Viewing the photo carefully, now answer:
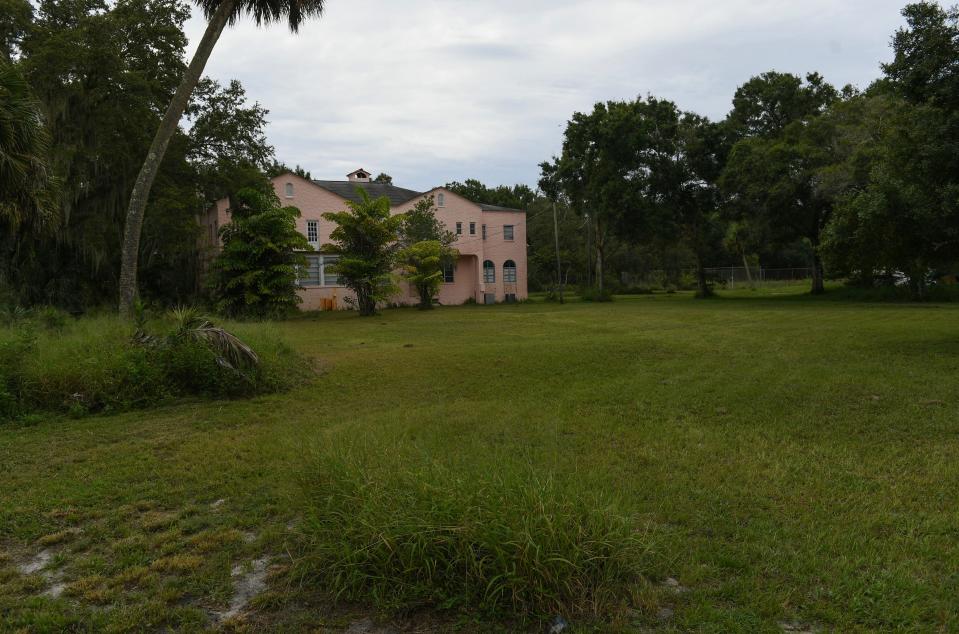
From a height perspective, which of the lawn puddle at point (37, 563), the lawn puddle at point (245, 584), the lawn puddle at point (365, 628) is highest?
the lawn puddle at point (37, 563)

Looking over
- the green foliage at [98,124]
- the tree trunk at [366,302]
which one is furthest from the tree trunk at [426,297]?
the green foliage at [98,124]

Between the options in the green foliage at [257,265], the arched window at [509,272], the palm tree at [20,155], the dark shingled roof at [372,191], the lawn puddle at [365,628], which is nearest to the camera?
the lawn puddle at [365,628]

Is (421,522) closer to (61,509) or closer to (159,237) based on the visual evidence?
(61,509)

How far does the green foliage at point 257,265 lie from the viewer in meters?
23.0

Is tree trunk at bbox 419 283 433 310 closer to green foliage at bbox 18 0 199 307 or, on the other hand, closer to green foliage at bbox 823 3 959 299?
green foliage at bbox 18 0 199 307

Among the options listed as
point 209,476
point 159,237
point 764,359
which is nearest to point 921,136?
point 764,359

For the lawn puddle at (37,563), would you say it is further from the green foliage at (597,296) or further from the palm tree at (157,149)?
the green foliage at (597,296)

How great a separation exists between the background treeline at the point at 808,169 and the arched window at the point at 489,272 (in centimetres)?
658

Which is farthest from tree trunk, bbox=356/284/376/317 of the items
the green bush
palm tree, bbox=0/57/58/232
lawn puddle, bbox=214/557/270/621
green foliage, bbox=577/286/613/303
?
lawn puddle, bbox=214/557/270/621

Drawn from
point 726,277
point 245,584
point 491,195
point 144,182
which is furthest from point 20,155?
point 491,195

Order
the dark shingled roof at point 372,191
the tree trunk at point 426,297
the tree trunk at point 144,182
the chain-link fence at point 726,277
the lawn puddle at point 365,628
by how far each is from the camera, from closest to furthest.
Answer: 1. the lawn puddle at point 365,628
2. the tree trunk at point 144,182
3. the tree trunk at point 426,297
4. the dark shingled roof at point 372,191
5. the chain-link fence at point 726,277

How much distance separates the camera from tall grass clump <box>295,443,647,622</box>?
288cm

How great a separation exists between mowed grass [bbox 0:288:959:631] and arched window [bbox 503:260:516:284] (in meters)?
28.1

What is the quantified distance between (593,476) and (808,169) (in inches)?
1109
